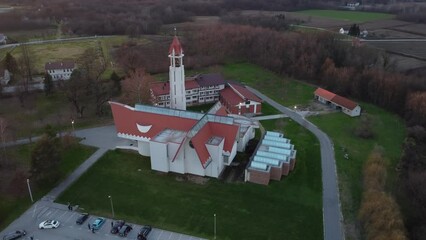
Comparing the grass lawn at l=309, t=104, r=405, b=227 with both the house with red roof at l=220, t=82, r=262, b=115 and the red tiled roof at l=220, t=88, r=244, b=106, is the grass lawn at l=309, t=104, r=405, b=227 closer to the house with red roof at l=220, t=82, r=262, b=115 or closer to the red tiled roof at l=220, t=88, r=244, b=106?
the house with red roof at l=220, t=82, r=262, b=115

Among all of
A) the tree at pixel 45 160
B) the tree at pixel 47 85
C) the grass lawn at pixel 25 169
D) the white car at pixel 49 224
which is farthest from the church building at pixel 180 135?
the tree at pixel 47 85

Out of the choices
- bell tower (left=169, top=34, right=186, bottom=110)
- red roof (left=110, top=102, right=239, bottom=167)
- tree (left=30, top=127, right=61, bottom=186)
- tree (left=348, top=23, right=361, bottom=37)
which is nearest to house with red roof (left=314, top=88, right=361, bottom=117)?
red roof (left=110, top=102, right=239, bottom=167)

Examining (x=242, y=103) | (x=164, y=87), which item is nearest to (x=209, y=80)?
(x=164, y=87)

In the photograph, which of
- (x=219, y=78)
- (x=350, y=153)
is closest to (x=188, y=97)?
(x=219, y=78)

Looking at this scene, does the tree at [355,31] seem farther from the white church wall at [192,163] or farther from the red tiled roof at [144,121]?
the white church wall at [192,163]

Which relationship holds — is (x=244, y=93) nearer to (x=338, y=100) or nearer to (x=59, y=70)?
(x=338, y=100)
